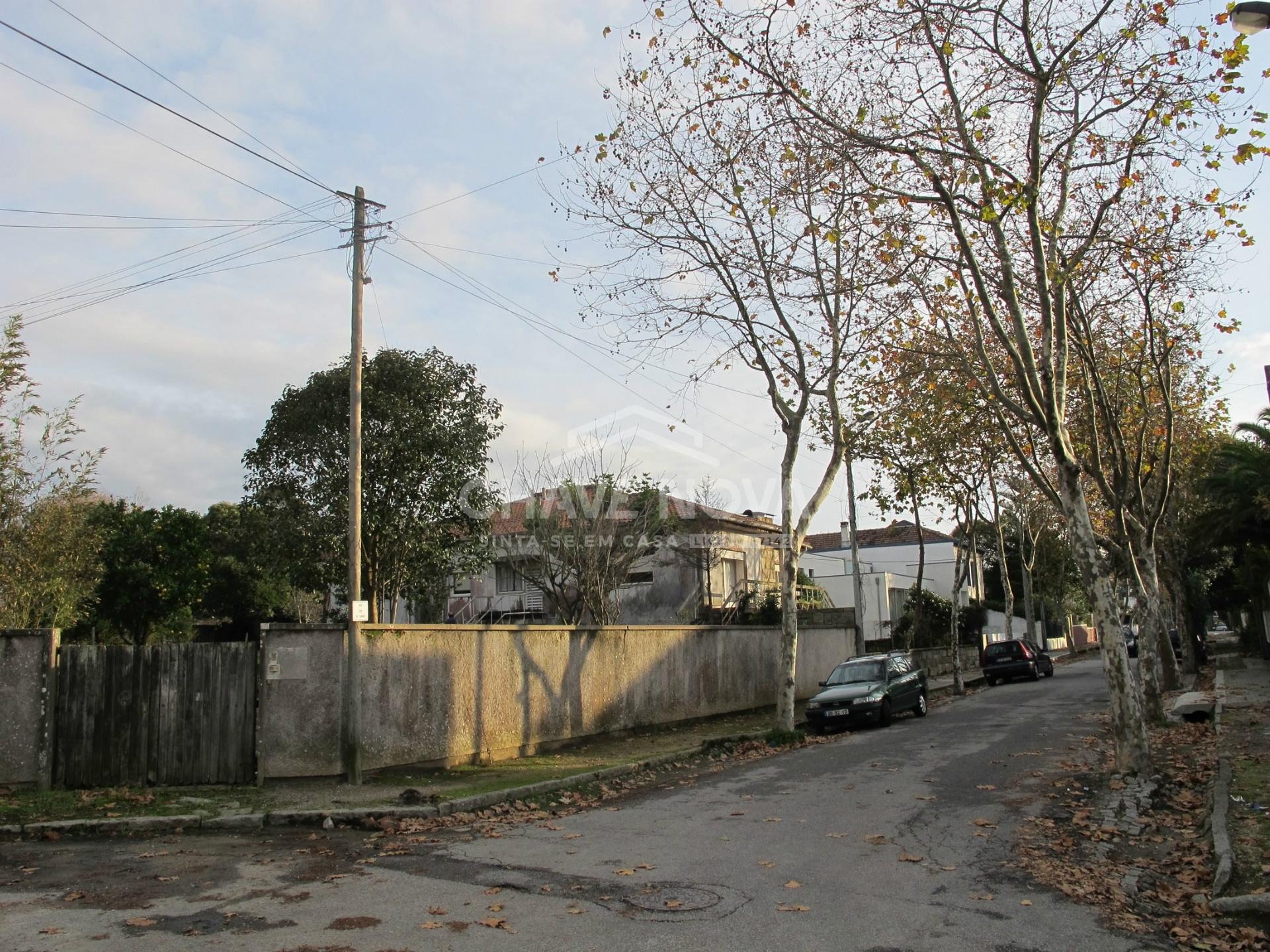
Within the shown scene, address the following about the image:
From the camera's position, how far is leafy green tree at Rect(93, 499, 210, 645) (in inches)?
1230

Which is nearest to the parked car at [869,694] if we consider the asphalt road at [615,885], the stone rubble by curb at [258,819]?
the asphalt road at [615,885]

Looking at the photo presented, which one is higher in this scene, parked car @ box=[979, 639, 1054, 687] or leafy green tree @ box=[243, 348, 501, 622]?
leafy green tree @ box=[243, 348, 501, 622]

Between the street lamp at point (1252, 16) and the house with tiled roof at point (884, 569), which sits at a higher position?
the street lamp at point (1252, 16)

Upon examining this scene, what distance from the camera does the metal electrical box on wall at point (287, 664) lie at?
12617mm

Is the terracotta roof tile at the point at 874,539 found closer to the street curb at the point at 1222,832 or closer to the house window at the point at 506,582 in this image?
the house window at the point at 506,582

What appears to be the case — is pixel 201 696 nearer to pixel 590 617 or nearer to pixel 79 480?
pixel 79 480

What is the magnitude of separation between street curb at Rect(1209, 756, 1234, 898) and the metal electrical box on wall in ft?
33.5

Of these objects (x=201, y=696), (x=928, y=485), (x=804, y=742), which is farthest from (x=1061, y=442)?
(x=928, y=485)

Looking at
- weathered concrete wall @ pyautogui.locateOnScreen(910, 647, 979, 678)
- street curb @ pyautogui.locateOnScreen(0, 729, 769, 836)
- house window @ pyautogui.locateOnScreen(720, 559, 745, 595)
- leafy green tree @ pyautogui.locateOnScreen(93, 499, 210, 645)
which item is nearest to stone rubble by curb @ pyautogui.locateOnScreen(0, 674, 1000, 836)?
street curb @ pyautogui.locateOnScreen(0, 729, 769, 836)

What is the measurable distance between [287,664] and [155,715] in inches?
66.3

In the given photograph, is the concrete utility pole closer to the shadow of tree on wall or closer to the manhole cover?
the shadow of tree on wall

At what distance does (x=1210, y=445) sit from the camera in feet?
77.8

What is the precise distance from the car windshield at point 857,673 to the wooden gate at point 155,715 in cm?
1294

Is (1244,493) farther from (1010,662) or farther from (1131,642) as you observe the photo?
(1131,642)
